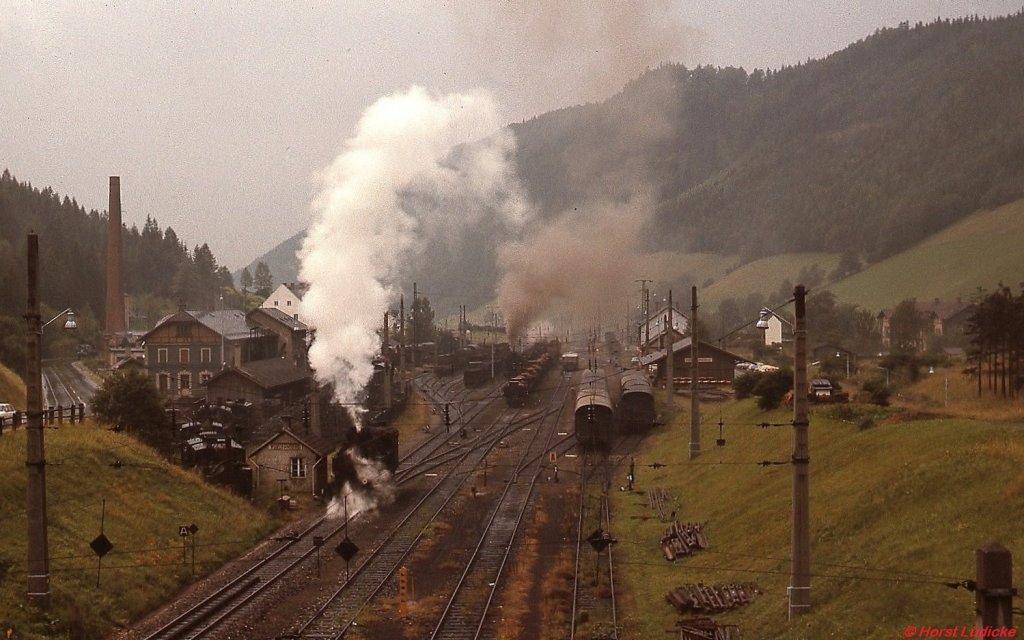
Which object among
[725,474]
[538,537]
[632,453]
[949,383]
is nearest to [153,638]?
[538,537]

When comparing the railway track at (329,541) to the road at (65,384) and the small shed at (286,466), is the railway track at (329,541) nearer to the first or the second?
the small shed at (286,466)

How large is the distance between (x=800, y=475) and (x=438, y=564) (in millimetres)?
14940

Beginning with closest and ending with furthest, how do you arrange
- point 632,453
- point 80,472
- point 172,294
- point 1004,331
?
point 80,472 < point 1004,331 < point 632,453 < point 172,294

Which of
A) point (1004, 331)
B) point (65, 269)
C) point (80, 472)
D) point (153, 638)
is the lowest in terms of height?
point (153, 638)

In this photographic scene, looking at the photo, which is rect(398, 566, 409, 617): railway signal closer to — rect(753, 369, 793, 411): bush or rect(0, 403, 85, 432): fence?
rect(0, 403, 85, 432): fence

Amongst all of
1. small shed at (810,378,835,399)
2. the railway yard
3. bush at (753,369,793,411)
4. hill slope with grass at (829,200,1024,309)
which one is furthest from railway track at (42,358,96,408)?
hill slope with grass at (829,200,1024,309)

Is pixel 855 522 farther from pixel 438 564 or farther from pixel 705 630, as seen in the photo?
pixel 438 564

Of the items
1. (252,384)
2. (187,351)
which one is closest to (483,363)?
(187,351)

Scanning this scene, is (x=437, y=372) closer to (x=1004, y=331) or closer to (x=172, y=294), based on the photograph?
(x=1004, y=331)

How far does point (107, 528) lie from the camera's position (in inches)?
1355

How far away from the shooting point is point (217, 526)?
38.6 metres

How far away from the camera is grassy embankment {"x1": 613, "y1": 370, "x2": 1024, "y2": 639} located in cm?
2325

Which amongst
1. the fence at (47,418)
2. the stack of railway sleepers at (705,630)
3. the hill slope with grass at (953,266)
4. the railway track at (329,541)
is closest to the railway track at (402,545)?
the railway track at (329,541)

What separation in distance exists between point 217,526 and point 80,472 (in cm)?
523
